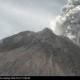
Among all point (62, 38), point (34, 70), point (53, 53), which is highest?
point (62, 38)

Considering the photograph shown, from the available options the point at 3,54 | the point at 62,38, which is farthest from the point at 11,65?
the point at 62,38

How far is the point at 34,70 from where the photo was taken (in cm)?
13750

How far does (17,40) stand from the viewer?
18825 cm

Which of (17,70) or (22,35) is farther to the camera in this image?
(22,35)

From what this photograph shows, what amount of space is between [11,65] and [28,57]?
516 inches

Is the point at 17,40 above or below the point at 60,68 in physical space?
above

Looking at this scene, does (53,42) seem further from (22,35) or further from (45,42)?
(22,35)

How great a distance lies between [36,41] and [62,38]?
19.1 meters

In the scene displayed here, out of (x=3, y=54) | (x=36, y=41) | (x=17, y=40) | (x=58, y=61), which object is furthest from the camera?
(x=17, y=40)

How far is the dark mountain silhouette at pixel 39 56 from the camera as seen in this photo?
137625 mm

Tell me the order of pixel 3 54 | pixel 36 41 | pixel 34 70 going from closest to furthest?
pixel 34 70
pixel 3 54
pixel 36 41

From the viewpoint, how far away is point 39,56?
153750 millimetres

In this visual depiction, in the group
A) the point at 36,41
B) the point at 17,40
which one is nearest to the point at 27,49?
the point at 36,41

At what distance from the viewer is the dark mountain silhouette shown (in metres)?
138
